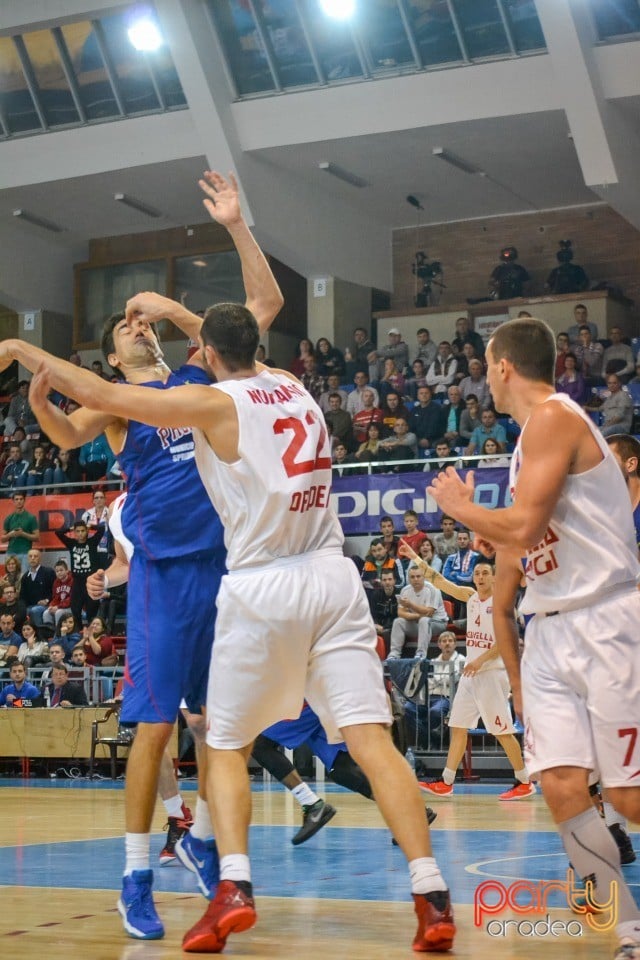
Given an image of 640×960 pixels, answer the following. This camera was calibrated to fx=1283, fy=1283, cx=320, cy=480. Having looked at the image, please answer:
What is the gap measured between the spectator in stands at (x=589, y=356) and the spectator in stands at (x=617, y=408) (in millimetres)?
1677

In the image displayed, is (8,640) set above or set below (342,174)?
below

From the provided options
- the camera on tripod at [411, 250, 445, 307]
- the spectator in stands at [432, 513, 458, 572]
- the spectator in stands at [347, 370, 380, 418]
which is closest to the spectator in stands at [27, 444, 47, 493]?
the spectator in stands at [347, 370, 380, 418]

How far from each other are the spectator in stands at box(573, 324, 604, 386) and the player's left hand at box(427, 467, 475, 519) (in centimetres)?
1664

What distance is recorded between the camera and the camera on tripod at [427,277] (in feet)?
86.5

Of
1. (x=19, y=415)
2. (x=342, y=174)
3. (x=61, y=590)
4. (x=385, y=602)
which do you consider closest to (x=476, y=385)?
(x=385, y=602)

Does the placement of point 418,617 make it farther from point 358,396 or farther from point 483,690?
point 358,396

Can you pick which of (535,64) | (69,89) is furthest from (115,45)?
(535,64)

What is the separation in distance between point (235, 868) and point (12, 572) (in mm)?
17094

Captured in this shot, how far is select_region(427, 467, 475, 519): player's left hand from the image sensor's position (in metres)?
3.99

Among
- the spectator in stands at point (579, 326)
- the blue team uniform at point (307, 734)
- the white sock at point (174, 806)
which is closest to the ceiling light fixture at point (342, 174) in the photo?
the spectator in stands at point (579, 326)

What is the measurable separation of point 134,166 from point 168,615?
66.6ft

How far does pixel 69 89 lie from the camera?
947 inches

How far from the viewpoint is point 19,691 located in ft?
56.1

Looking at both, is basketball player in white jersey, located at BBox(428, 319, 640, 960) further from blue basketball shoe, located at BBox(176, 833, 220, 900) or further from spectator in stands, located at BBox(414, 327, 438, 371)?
spectator in stands, located at BBox(414, 327, 438, 371)
